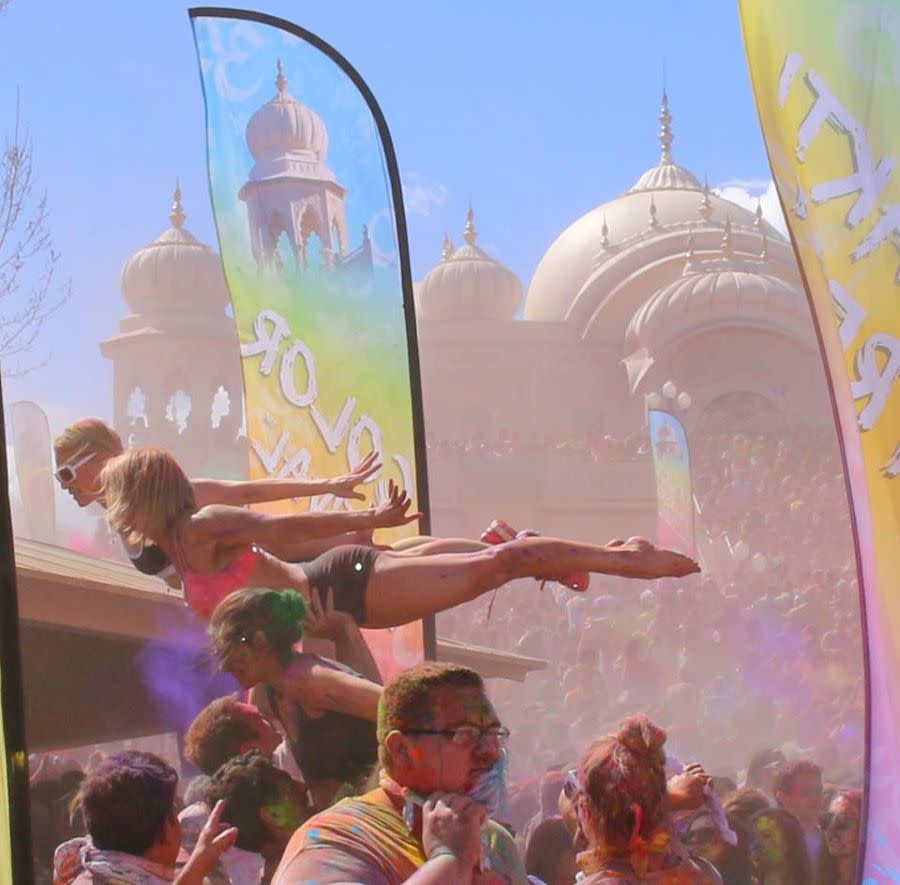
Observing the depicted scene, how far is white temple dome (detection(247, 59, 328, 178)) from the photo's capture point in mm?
5109

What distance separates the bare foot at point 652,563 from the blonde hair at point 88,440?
1.41m

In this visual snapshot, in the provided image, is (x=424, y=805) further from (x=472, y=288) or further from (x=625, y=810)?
(x=472, y=288)

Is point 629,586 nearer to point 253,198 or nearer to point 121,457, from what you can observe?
point 253,198

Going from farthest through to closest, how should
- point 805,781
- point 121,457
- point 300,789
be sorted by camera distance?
1. point 805,781
2. point 121,457
3. point 300,789

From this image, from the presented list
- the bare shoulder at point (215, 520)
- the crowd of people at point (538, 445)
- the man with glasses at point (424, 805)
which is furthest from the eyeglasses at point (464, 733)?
the crowd of people at point (538, 445)

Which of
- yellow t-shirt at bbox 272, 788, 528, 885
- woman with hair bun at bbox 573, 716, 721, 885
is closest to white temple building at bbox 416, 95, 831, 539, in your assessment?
woman with hair bun at bbox 573, 716, 721, 885

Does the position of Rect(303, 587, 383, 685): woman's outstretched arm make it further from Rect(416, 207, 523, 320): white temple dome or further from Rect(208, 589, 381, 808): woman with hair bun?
Rect(416, 207, 523, 320): white temple dome

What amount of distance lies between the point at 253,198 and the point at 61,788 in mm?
1962

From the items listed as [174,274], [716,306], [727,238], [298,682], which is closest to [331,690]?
[298,682]

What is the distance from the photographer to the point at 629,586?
739 centimetres

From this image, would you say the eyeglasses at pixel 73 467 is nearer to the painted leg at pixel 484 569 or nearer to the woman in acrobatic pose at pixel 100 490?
the woman in acrobatic pose at pixel 100 490

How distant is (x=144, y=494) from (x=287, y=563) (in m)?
0.43

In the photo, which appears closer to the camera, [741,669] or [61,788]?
[61,788]

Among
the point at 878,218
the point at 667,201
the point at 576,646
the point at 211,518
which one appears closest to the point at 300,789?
the point at 211,518
